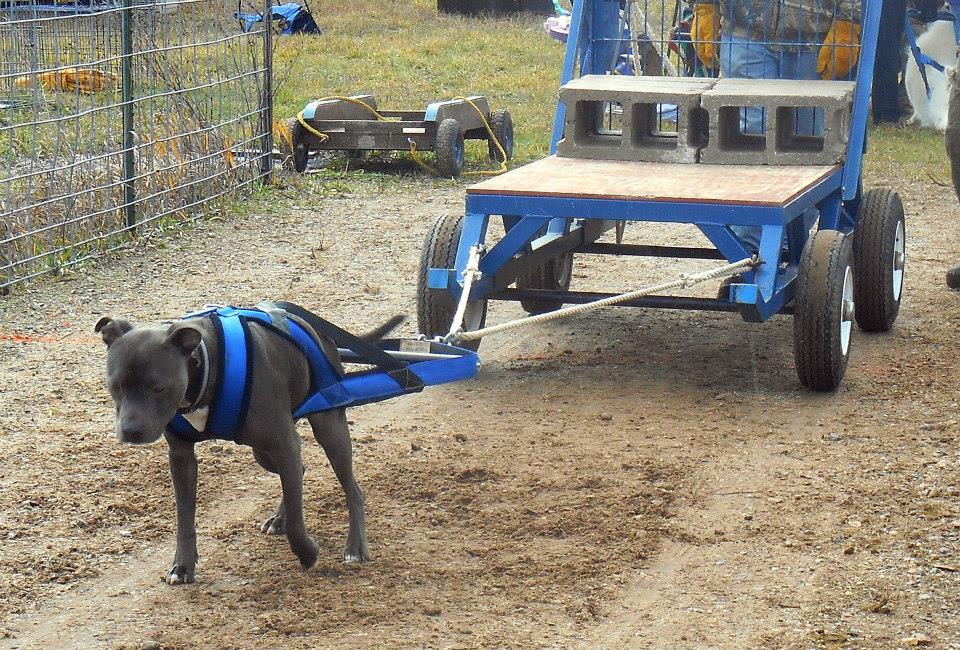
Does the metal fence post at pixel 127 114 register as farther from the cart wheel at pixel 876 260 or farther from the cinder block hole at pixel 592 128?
the cart wheel at pixel 876 260

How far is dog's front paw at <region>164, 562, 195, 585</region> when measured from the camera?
384 cm

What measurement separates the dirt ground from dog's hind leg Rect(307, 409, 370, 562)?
6 cm

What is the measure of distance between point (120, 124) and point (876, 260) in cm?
533

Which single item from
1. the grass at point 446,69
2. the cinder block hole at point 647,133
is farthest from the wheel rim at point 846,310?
the grass at point 446,69

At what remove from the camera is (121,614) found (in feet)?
12.1

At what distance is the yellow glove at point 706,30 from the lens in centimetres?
755

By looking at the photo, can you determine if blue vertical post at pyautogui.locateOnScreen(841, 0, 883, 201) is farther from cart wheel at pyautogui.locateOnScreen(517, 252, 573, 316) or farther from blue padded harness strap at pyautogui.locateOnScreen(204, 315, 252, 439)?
blue padded harness strap at pyautogui.locateOnScreen(204, 315, 252, 439)

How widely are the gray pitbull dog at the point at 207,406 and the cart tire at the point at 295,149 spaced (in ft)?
22.2

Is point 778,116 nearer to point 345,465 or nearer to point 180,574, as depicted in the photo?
point 345,465

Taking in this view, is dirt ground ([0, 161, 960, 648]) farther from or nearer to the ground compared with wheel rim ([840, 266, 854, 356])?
nearer to the ground

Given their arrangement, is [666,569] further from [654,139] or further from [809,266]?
[654,139]

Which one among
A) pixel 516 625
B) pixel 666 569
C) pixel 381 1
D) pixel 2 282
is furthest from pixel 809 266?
pixel 381 1

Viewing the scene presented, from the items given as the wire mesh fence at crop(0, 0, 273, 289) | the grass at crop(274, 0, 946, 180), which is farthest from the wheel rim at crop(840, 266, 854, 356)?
the grass at crop(274, 0, 946, 180)

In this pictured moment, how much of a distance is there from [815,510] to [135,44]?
5.89 m
